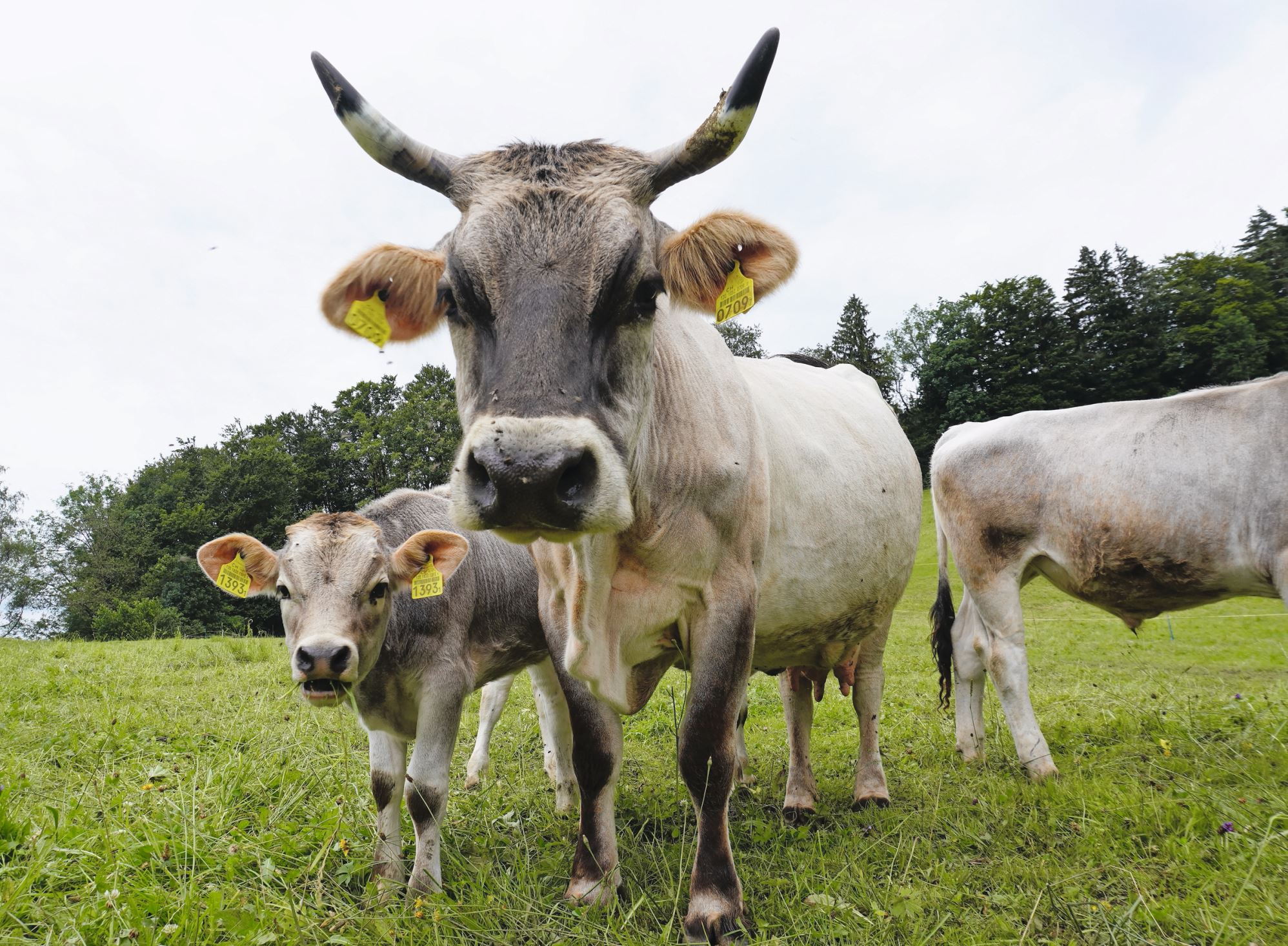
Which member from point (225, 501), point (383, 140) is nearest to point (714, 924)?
point (383, 140)

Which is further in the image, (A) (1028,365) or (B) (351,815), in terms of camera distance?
(A) (1028,365)

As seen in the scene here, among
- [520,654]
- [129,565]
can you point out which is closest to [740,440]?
[520,654]

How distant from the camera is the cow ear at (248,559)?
4012mm

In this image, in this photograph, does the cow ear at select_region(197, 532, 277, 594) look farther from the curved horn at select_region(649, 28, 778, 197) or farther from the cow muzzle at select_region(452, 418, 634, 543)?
the curved horn at select_region(649, 28, 778, 197)

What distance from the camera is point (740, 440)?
3500 millimetres

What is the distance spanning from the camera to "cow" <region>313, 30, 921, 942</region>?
2.38 metres

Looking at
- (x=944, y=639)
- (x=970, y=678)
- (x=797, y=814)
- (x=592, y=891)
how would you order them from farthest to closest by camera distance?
(x=944, y=639) < (x=970, y=678) < (x=797, y=814) < (x=592, y=891)

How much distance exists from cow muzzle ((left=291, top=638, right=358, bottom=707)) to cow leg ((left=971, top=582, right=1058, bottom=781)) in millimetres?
4344

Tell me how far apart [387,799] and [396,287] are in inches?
99.8

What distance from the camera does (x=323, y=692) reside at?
11.5ft

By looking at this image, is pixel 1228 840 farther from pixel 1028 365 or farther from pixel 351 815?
pixel 1028 365

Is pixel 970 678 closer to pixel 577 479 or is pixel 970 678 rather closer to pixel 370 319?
pixel 577 479

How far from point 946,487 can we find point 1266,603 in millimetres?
17292

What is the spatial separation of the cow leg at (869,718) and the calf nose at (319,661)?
3.33 metres
